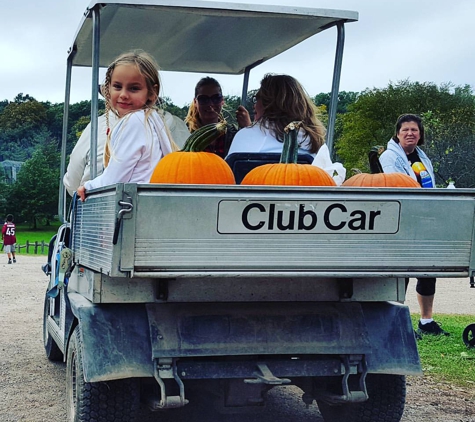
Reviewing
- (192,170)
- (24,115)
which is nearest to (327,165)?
(192,170)

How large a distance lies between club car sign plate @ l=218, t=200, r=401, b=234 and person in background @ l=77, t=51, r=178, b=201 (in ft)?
3.03

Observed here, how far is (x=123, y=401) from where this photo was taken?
154 inches

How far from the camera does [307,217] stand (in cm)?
346

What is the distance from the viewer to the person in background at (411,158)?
6.70 metres

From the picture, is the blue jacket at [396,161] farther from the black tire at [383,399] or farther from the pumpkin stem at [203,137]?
the pumpkin stem at [203,137]

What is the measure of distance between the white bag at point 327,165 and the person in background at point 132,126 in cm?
87

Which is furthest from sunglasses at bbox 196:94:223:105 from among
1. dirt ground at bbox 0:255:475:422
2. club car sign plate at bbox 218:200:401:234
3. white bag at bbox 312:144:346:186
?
club car sign plate at bbox 218:200:401:234

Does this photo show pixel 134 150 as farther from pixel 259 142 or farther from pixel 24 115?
pixel 24 115

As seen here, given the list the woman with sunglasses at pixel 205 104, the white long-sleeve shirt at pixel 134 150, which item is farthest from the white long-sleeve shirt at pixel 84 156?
the woman with sunglasses at pixel 205 104

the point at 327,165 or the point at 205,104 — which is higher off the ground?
the point at 205,104

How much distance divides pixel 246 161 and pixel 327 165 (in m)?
0.50

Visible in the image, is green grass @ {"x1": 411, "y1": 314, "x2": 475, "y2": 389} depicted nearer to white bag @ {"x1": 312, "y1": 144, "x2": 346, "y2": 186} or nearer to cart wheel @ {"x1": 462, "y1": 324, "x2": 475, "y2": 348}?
cart wheel @ {"x1": 462, "y1": 324, "x2": 475, "y2": 348}

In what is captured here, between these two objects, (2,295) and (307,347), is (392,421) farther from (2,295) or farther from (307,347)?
(2,295)

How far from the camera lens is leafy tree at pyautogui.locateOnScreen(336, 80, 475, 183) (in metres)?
63.9
